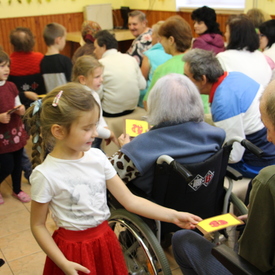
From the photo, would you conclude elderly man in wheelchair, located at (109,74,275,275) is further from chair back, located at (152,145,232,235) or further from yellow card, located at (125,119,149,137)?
yellow card, located at (125,119,149,137)

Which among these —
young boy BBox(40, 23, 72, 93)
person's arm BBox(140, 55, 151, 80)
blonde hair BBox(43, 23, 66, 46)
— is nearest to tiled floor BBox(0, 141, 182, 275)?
young boy BBox(40, 23, 72, 93)

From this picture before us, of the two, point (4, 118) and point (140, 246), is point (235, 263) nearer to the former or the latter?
point (140, 246)

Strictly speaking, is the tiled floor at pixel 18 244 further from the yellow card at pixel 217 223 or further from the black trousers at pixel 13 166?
the yellow card at pixel 217 223

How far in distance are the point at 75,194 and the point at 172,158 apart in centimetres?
46

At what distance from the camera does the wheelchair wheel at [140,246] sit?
1619 mm

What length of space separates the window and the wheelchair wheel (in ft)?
13.9

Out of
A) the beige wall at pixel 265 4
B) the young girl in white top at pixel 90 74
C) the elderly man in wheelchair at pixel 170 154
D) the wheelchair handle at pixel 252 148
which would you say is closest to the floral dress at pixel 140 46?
the beige wall at pixel 265 4

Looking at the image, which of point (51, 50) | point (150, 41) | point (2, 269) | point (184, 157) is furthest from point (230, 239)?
point (150, 41)

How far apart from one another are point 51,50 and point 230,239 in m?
2.40

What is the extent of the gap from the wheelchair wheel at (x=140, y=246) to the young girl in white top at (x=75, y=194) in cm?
17

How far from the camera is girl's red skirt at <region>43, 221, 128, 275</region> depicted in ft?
4.61

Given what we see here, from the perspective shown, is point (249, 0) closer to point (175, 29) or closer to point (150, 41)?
point (150, 41)

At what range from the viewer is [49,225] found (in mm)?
2646

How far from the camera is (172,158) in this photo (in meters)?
1.60
